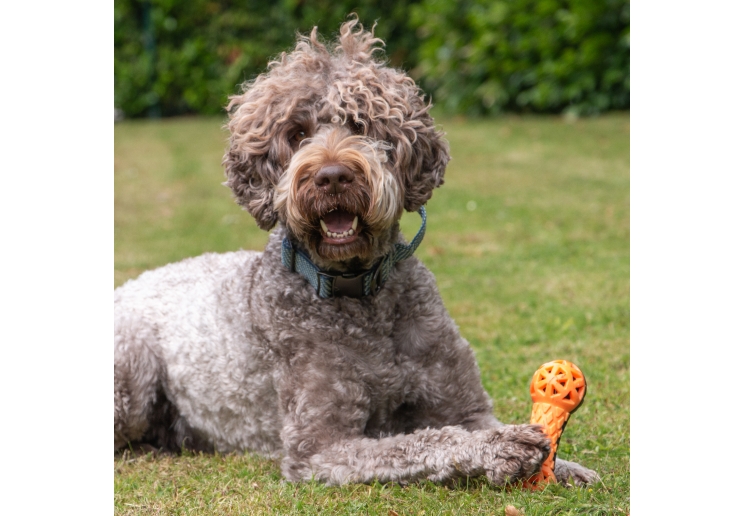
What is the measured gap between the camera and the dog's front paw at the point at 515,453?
3.32 metres

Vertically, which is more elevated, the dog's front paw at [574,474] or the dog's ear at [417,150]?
the dog's ear at [417,150]

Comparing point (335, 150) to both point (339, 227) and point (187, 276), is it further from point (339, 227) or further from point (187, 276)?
point (187, 276)

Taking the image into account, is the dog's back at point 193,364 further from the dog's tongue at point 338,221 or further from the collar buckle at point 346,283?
the dog's tongue at point 338,221

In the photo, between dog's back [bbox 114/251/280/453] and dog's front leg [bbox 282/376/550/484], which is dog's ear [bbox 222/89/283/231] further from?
dog's front leg [bbox 282/376/550/484]

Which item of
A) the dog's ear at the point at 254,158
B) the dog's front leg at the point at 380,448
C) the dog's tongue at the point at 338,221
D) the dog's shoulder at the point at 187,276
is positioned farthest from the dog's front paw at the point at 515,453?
the dog's shoulder at the point at 187,276

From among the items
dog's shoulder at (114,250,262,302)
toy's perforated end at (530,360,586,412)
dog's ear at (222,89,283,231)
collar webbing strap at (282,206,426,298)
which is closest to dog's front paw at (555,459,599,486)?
toy's perforated end at (530,360,586,412)

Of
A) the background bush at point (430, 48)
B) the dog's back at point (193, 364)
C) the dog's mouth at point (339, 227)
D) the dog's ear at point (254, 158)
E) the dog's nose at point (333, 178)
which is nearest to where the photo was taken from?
the dog's nose at point (333, 178)

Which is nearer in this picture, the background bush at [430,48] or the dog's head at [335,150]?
the dog's head at [335,150]

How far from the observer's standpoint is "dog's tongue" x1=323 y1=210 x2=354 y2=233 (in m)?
3.58

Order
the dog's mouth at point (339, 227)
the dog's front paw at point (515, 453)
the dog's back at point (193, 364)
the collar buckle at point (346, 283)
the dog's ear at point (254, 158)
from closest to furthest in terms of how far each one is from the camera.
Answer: the dog's front paw at point (515, 453), the dog's mouth at point (339, 227), the dog's ear at point (254, 158), the collar buckle at point (346, 283), the dog's back at point (193, 364)

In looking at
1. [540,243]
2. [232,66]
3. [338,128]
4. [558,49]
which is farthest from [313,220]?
[232,66]

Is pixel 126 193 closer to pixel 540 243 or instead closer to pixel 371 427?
pixel 540 243

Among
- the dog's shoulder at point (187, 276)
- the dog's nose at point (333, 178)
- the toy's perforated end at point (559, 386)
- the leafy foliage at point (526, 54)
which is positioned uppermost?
the leafy foliage at point (526, 54)

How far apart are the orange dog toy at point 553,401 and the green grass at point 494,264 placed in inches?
3.6
